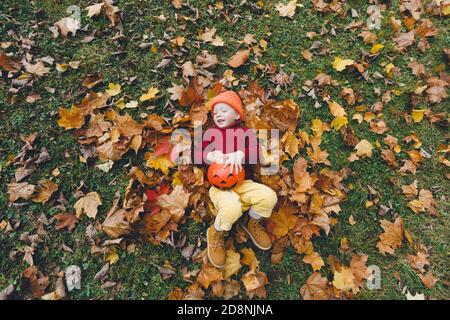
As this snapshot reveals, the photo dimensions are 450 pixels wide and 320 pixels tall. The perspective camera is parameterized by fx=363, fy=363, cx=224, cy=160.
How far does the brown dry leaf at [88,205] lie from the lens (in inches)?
124

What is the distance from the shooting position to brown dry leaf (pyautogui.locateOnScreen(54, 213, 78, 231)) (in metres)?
3.11

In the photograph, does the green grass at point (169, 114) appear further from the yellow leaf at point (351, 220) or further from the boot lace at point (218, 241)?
the boot lace at point (218, 241)

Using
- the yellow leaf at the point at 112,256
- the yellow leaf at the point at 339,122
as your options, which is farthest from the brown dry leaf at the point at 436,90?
the yellow leaf at the point at 112,256

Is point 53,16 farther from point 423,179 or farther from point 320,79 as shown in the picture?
point 423,179

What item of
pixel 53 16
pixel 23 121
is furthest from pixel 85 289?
pixel 53 16

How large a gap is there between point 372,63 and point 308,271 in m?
2.45

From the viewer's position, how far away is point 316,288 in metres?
3.11

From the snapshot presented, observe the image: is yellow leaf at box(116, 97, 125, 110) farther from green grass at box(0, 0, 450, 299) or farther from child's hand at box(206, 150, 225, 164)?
child's hand at box(206, 150, 225, 164)

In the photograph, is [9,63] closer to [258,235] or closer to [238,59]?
[238,59]

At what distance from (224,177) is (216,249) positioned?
631mm

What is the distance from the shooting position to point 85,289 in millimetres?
2947

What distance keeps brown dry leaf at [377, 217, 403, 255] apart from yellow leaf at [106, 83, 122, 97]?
9.32 feet

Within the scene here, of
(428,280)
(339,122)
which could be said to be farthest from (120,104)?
(428,280)

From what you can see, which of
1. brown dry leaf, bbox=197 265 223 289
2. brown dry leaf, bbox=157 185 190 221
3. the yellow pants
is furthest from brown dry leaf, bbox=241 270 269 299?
brown dry leaf, bbox=157 185 190 221
